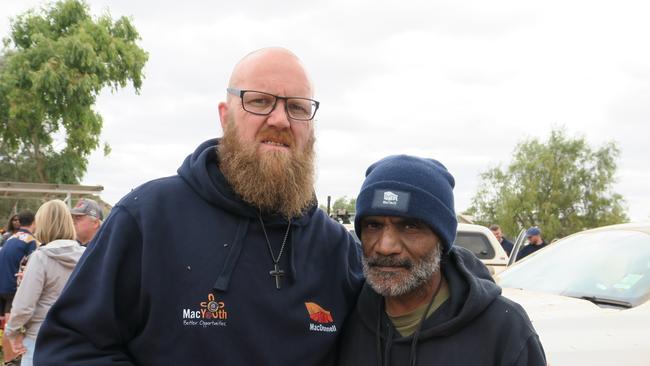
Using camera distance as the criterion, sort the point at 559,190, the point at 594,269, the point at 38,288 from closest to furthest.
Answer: the point at 594,269 < the point at 38,288 < the point at 559,190

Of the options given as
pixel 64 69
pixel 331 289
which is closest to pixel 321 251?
pixel 331 289

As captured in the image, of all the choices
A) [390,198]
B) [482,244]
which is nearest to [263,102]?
[390,198]

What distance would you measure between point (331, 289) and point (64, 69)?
61.2ft

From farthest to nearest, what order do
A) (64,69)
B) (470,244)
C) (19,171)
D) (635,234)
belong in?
(19,171), (64,69), (470,244), (635,234)

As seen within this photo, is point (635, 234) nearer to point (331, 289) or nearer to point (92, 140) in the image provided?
point (331, 289)

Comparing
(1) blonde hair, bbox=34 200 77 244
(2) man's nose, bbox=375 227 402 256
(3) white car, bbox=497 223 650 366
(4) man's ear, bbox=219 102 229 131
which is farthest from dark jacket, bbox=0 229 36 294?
(2) man's nose, bbox=375 227 402 256

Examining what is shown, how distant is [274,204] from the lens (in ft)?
8.25

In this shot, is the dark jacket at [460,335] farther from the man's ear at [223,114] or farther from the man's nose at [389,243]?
the man's ear at [223,114]

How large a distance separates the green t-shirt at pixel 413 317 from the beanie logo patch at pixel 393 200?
356 mm

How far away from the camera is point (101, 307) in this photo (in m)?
2.16

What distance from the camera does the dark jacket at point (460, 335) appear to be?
2.24m

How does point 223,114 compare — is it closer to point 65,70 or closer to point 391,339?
point 391,339

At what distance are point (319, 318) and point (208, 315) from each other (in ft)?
1.35

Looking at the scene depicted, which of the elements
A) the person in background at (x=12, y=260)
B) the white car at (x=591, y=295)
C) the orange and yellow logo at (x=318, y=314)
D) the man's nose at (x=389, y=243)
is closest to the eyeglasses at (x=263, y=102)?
the man's nose at (x=389, y=243)
